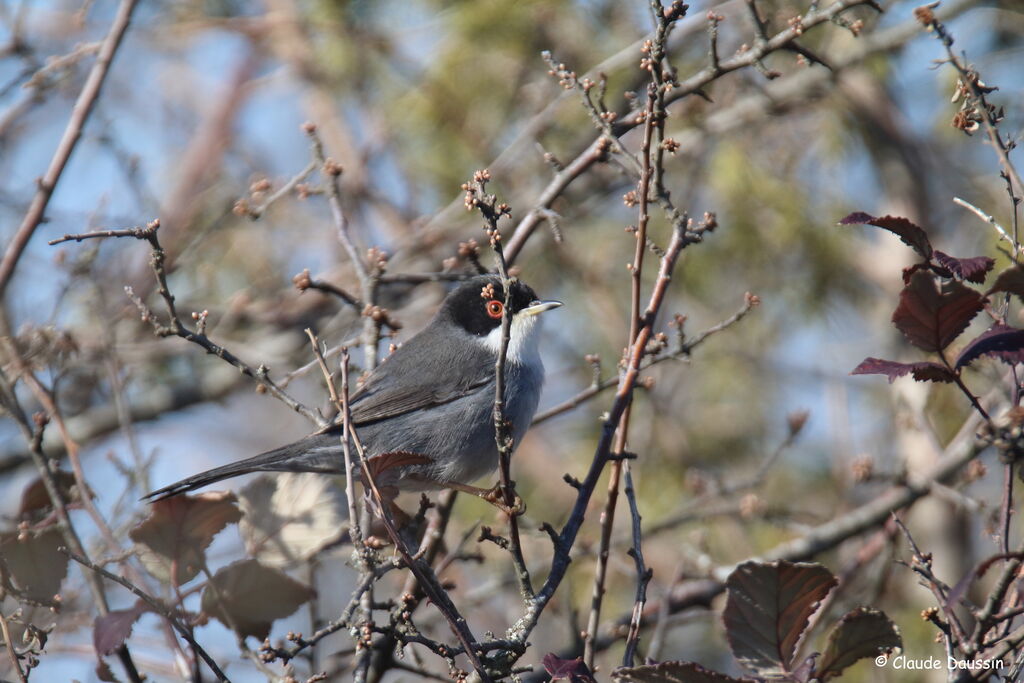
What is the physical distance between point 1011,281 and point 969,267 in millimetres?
177

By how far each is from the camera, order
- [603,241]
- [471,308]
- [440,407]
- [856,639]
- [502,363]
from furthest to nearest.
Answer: [603,241] < [471,308] < [440,407] < [502,363] < [856,639]

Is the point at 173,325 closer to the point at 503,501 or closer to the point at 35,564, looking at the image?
the point at 35,564

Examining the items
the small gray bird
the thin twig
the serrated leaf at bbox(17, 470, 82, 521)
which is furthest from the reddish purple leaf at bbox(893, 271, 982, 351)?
the serrated leaf at bbox(17, 470, 82, 521)

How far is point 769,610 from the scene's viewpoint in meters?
1.75

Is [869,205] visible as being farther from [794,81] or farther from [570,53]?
[570,53]

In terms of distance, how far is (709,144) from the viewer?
5469 mm

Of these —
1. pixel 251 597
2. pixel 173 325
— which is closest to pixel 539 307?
pixel 173 325

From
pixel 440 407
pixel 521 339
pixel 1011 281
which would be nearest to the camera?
pixel 1011 281

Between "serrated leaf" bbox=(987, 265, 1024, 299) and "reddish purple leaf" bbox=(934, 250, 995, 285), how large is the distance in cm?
11

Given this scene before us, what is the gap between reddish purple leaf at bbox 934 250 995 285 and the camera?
1771 millimetres

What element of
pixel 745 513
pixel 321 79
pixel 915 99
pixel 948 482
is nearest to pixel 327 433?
pixel 745 513

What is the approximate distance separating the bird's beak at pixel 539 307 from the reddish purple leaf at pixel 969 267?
188 centimetres

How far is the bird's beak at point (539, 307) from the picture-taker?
363 cm

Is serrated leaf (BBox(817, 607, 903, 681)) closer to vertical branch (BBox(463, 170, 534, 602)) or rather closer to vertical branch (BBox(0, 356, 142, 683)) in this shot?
vertical branch (BBox(463, 170, 534, 602))
